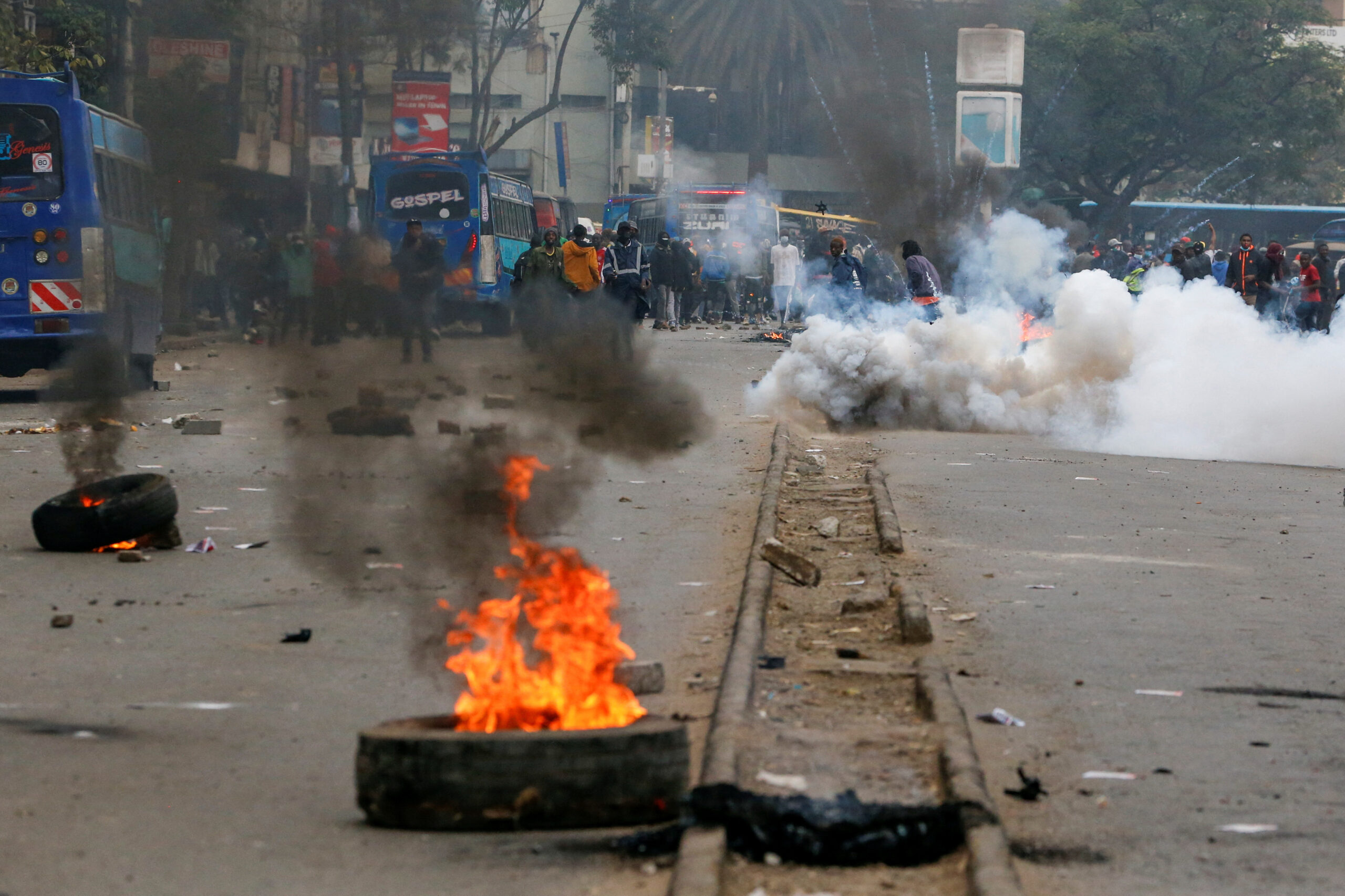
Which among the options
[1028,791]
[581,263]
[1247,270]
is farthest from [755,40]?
[1028,791]

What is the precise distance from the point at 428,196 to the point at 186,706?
10811 millimetres

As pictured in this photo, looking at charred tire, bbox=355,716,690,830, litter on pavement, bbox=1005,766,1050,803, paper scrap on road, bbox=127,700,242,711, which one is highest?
charred tire, bbox=355,716,690,830

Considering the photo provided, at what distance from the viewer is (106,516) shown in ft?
25.9

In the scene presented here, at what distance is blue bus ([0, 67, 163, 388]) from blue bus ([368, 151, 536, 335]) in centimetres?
283

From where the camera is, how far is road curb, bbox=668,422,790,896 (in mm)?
3516

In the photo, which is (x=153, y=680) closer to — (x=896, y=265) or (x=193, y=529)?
(x=193, y=529)

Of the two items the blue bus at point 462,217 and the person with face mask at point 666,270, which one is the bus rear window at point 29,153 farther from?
the person with face mask at point 666,270

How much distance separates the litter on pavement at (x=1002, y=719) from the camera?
5.15 meters

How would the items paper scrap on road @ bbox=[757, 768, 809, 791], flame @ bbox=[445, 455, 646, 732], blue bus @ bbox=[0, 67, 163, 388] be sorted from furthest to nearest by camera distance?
blue bus @ bbox=[0, 67, 163, 388] < flame @ bbox=[445, 455, 646, 732] < paper scrap on road @ bbox=[757, 768, 809, 791]

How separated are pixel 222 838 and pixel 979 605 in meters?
4.04

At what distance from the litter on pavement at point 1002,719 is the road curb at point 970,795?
0.09 metres

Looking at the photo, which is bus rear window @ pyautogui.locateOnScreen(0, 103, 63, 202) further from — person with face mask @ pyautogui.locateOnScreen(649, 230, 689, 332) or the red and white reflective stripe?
person with face mask @ pyautogui.locateOnScreen(649, 230, 689, 332)

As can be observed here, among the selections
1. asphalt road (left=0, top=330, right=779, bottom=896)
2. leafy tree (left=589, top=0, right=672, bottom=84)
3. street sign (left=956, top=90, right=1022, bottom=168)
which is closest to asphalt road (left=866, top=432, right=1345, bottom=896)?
asphalt road (left=0, top=330, right=779, bottom=896)

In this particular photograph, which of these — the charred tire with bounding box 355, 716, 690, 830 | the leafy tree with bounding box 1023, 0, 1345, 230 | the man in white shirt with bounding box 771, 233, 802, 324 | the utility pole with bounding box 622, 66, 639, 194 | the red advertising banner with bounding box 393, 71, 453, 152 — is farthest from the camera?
the utility pole with bounding box 622, 66, 639, 194
